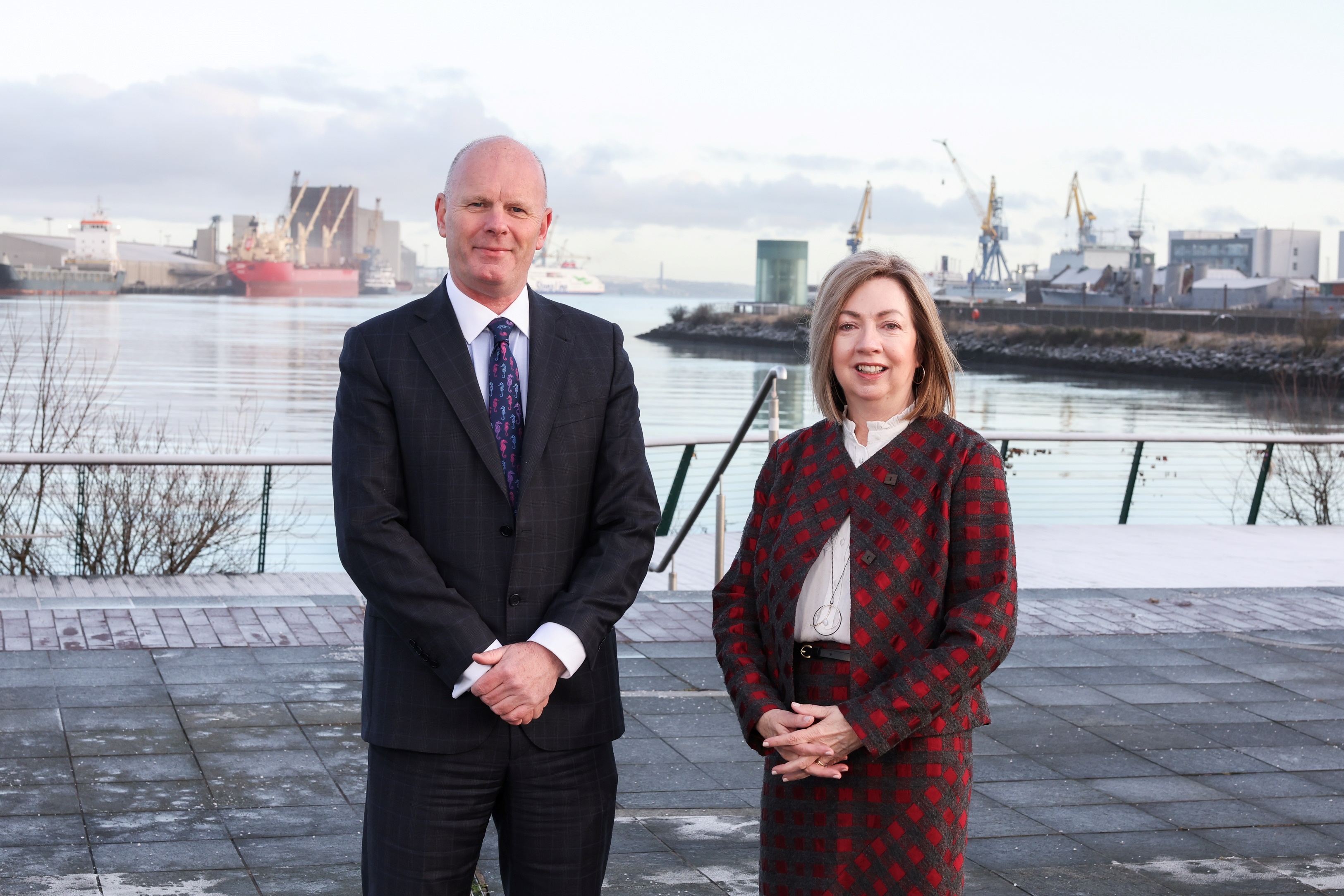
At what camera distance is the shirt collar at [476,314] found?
2.13m

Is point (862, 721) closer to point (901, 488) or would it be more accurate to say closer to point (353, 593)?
point (901, 488)

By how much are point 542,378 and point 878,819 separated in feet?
2.68

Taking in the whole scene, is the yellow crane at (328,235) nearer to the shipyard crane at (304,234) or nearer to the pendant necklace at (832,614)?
the shipyard crane at (304,234)

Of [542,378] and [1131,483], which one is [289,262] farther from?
[542,378]

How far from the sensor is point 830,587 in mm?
2014

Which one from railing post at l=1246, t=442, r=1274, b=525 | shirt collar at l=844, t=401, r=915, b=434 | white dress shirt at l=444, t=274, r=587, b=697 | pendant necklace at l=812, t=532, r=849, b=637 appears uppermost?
white dress shirt at l=444, t=274, r=587, b=697

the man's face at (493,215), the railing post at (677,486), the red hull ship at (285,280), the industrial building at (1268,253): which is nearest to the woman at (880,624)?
the man's face at (493,215)

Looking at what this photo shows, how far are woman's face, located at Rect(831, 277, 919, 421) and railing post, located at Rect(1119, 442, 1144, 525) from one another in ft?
26.7

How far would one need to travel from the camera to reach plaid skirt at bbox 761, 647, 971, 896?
198 centimetres

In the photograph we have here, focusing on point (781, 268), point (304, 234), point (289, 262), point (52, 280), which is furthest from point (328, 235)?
point (781, 268)

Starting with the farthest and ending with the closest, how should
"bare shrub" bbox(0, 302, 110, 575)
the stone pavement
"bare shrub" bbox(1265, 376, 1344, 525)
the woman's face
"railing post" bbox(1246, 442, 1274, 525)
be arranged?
1. "bare shrub" bbox(1265, 376, 1344, 525)
2. "railing post" bbox(1246, 442, 1274, 525)
3. "bare shrub" bbox(0, 302, 110, 575)
4. the stone pavement
5. the woman's face

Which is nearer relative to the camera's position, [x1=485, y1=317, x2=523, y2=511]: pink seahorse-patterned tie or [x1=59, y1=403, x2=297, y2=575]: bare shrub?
[x1=485, y1=317, x2=523, y2=511]: pink seahorse-patterned tie

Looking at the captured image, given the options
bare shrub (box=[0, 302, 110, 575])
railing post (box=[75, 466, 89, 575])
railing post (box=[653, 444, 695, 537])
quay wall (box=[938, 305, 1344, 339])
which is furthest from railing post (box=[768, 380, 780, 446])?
quay wall (box=[938, 305, 1344, 339])

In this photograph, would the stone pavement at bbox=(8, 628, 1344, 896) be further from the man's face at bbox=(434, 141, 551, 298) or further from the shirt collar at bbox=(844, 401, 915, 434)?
the man's face at bbox=(434, 141, 551, 298)
